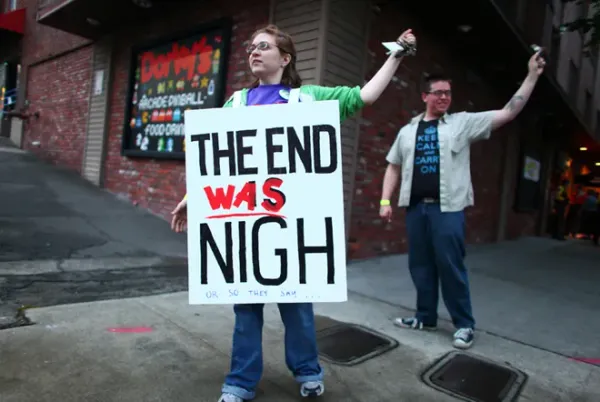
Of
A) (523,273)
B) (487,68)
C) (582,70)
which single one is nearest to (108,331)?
(523,273)

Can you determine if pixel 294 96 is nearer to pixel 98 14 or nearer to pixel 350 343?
pixel 350 343

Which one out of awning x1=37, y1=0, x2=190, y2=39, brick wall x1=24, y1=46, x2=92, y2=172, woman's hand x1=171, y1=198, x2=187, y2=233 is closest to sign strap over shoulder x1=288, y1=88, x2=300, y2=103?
woman's hand x1=171, y1=198, x2=187, y2=233

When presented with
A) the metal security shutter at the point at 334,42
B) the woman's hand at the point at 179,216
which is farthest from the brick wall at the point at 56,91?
the woman's hand at the point at 179,216

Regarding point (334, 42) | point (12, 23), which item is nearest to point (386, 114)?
point (334, 42)

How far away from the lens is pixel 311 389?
1899mm

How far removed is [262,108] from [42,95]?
11.2 meters

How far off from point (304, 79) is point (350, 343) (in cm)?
328

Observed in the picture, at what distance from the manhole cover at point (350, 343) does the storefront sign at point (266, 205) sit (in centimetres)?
85

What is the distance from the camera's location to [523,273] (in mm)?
5582

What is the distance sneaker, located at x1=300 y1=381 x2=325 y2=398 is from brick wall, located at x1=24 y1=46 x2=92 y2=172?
333 inches

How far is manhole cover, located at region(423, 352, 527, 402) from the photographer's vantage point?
213 centimetres

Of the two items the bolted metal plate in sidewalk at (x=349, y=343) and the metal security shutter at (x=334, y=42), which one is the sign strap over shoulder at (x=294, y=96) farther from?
the metal security shutter at (x=334, y=42)

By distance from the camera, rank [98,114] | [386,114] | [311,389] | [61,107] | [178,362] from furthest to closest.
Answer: [61,107], [98,114], [386,114], [178,362], [311,389]

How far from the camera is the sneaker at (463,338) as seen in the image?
2.73 m
